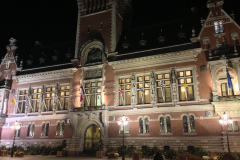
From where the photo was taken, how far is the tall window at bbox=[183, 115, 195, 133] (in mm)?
24016

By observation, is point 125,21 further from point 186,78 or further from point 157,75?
point 186,78

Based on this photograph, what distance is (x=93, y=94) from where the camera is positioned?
30125 millimetres

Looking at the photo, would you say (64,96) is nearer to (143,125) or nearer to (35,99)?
(35,99)

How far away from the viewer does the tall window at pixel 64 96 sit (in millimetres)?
31812

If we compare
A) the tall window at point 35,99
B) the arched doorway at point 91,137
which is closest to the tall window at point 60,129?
the arched doorway at point 91,137

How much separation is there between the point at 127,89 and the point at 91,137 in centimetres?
782

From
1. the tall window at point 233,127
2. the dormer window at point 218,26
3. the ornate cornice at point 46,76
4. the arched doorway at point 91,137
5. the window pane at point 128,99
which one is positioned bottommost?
the arched doorway at point 91,137

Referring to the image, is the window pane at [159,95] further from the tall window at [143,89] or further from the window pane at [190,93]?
the window pane at [190,93]

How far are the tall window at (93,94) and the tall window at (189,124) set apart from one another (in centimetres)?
1110

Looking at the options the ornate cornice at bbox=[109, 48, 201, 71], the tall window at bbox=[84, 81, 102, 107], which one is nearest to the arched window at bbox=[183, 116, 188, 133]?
the ornate cornice at bbox=[109, 48, 201, 71]

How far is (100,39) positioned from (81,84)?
706cm

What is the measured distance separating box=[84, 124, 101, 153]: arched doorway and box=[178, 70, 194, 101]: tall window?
37.5 feet

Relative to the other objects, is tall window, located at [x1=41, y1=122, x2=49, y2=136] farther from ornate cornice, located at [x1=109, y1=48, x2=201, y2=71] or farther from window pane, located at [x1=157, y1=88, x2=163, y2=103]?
window pane, located at [x1=157, y1=88, x2=163, y2=103]

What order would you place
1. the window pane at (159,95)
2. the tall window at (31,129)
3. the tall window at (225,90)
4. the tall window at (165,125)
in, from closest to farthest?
the tall window at (225,90)
the tall window at (165,125)
the window pane at (159,95)
the tall window at (31,129)
